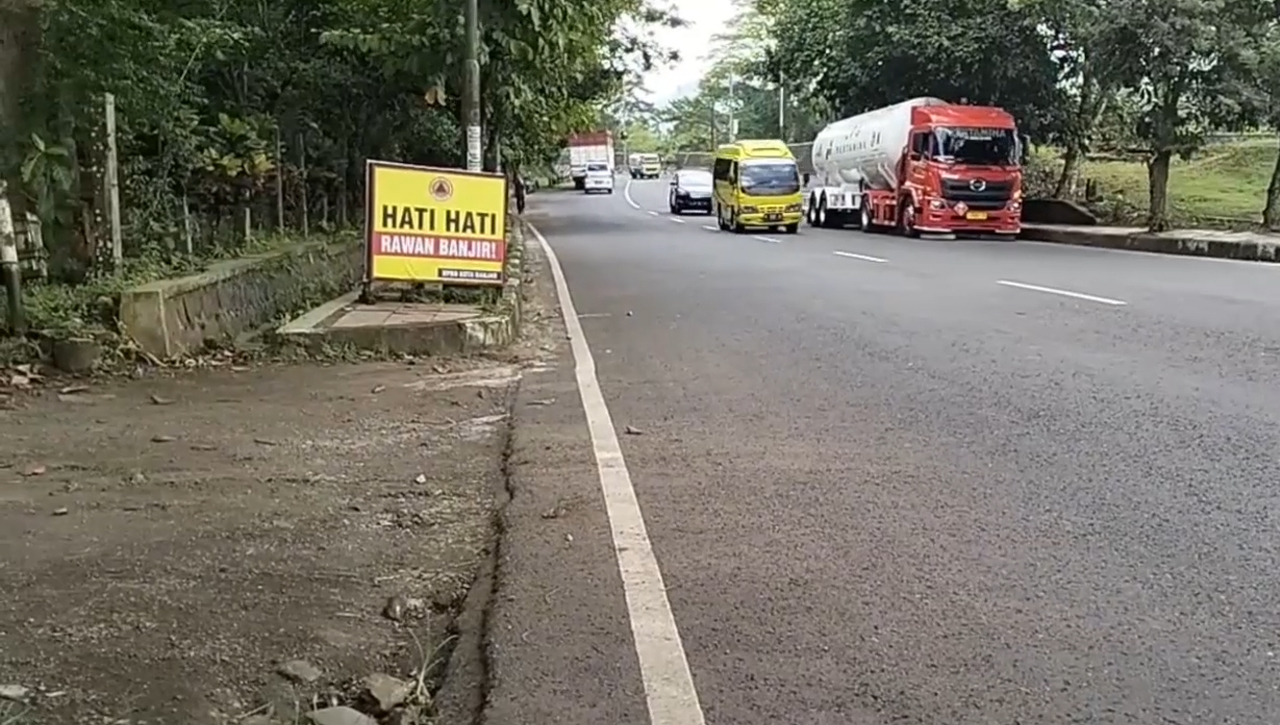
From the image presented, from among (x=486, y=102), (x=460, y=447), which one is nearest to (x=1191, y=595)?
(x=460, y=447)

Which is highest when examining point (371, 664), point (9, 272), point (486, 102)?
point (486, 102)

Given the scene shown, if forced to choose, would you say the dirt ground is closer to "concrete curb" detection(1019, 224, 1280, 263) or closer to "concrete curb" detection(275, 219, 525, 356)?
"concrete curb" detection(275, 219, 525, 356)

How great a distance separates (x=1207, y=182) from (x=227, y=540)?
35286 mm

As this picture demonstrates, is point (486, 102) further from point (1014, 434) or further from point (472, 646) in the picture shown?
point (472, 646)

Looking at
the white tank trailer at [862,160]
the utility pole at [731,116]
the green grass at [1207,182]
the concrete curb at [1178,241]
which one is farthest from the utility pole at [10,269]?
the utility pole at [731,116]

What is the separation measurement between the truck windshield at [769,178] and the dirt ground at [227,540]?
24553 millimetres

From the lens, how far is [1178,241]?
22.2 metres

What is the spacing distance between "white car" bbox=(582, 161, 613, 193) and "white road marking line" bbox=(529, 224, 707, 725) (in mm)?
68298

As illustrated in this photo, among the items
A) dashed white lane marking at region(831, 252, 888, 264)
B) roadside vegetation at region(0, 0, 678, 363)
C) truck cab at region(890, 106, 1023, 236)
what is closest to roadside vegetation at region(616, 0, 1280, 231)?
truck cab at region(890, 106, 1023, 236)

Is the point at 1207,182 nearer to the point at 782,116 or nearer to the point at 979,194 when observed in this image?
the point at 979,194

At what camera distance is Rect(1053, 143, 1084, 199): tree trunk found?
31.2 m

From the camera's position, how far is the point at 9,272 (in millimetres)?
8523

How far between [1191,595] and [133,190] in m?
10.2

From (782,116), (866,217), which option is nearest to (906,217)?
(866,217)
